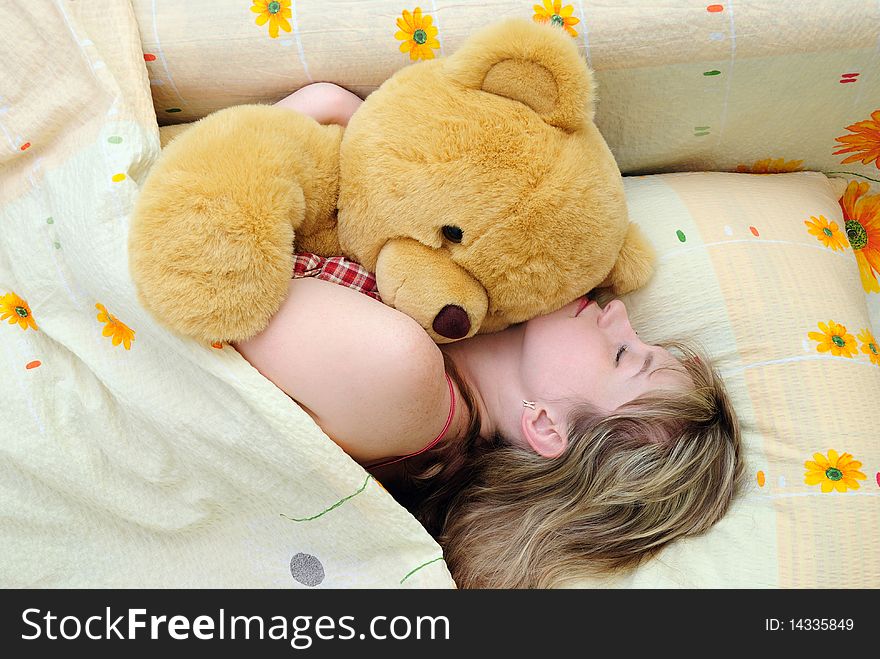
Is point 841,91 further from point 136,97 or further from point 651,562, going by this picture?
point 136,97

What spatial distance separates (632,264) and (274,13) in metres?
0.58

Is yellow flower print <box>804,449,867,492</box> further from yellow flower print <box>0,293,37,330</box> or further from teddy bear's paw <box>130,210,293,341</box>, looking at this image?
yellow flower print <box>0,293,37,330</box>

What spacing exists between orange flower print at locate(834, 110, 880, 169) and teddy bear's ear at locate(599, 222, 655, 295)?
381mm

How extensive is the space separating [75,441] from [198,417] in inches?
7.1

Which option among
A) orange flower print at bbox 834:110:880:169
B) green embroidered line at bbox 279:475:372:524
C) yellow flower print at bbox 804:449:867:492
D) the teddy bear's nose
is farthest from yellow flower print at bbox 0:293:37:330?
orange flower print at bbox 834:110:880:169

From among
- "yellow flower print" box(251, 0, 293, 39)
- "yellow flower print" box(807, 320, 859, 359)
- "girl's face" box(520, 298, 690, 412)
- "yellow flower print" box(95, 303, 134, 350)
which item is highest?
"yellow flower print" box(251, 0, 293, 39)

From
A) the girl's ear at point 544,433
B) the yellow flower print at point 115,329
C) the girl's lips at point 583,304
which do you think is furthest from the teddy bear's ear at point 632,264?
the yellow flower print at point 115,329

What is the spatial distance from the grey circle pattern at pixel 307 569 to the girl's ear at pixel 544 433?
0.32 m

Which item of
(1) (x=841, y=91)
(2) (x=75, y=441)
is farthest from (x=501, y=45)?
(2) (x=75, y=441)

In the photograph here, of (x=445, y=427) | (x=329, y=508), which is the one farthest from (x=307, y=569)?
(x=445, y=427)

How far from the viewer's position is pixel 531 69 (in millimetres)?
771

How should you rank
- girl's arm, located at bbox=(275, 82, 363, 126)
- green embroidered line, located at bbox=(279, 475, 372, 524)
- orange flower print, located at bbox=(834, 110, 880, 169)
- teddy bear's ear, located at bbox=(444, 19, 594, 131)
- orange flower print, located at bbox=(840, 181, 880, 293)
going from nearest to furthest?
teddy bear's ear, located at bbox=(444, 19, 594, 131)
green embroidered line, located at bbox=(279, 475, 372, 524)
girl's arm, located at bbox=(275, 82, 363, 126)
orange flower print, located at bbox=(834, 110, 880, 169)
orange flower print, located at bbox=(840, 181, 880, 293)

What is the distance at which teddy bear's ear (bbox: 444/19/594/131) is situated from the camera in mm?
763
